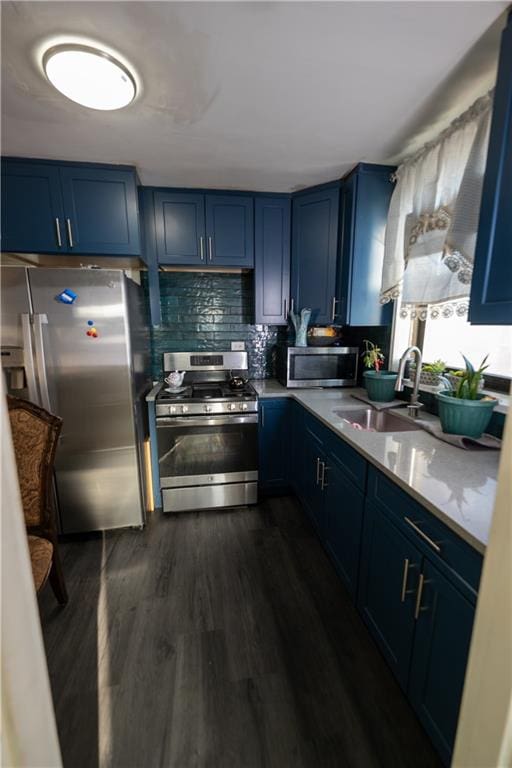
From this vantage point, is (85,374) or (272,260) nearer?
(85,374)

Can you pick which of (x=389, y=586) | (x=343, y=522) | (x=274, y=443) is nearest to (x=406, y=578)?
(x=389, y=586)

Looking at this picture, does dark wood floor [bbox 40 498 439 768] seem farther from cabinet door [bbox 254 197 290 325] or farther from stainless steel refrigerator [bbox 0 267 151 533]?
cabinet door [bbox 254 197 290 325]

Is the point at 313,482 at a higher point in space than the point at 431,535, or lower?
lower

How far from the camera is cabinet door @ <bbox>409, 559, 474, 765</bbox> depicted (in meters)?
0.90

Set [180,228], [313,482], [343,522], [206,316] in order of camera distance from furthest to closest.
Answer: [206,316]
[180,228]
[313,482]
[343,522]

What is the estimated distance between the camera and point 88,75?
119 centimetres

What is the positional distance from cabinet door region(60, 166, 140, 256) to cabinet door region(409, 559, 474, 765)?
237 cm

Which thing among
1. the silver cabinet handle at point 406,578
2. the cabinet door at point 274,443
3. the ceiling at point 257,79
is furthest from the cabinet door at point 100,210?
the silver cabinet handle at point 406,578

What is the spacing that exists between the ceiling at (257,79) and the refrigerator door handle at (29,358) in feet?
A: 3.17

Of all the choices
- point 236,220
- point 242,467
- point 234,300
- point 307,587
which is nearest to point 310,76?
point 236,220

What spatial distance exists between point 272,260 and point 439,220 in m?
1.28

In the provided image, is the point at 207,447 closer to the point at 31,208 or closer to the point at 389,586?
the point at 389,586

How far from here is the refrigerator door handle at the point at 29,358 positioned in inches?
71.9

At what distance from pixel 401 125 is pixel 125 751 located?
2.84m
